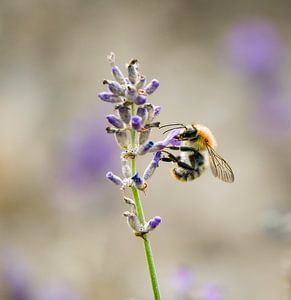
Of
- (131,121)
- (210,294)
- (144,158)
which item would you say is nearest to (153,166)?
(131,121)

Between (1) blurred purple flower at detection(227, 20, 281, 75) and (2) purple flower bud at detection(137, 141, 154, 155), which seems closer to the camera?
(2) purple flower bud at detection(137, 141, 154, 155)

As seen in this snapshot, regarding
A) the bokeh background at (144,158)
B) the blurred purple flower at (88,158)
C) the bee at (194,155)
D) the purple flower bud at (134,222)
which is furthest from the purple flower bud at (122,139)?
the blurred purple flower at (88,158)

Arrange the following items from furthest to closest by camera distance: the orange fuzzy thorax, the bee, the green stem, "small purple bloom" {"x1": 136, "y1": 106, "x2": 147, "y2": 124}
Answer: the orange fuzzy thorax
the bee
"small purple bloom" {"x1": 136, "y1": 106, "x2": 147, "y2": 124}
the green stem

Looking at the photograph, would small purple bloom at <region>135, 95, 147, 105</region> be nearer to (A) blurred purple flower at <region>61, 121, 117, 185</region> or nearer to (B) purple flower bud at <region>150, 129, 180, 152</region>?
(B) purple flower bud at <region>150, 129, 180, 152</region>

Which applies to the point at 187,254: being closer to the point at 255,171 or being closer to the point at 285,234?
the point at 255,171

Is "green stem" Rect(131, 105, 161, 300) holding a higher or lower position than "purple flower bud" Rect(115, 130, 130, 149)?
lower

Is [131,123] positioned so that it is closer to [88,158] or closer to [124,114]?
[124,114]

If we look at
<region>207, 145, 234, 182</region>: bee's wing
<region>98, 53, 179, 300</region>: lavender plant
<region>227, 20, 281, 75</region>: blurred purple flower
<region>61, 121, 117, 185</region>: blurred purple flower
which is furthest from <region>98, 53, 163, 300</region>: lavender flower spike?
<region>227, 20, 281, 75</region>: blurred purple flower
